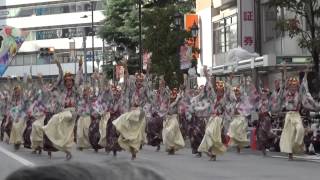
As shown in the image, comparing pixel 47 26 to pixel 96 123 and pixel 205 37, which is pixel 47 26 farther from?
Answer: pixel 96 123

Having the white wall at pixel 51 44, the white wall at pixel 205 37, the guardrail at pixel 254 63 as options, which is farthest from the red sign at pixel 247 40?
the white wall at pixel 51 44

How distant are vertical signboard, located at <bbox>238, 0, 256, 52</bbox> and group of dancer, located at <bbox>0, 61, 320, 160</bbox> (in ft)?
40.9

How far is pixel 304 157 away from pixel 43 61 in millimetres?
79951

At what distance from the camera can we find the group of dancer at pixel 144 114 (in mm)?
16141

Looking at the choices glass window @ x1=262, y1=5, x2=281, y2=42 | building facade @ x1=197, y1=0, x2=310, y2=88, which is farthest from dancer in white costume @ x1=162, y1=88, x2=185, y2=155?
glass window @ x1=262, y1=5, x2=281, y2=42

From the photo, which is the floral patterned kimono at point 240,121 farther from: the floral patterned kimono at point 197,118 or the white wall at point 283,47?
the white wall at point 283,47

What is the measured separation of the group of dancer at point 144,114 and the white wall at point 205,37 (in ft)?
65.7

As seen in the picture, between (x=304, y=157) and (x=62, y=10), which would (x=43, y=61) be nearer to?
(x=62, y=10)

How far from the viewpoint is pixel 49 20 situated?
3703 inches

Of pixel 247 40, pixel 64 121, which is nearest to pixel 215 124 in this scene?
pixel 64 121

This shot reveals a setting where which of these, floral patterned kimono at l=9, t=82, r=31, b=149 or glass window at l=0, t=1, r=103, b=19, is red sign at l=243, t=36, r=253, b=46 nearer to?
floral patterned kimono at l=9, t=82, r=31, b=149

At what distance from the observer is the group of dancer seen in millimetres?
16141

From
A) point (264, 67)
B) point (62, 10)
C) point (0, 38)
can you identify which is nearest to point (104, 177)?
point (264, 67)

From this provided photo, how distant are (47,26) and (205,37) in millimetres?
55826
